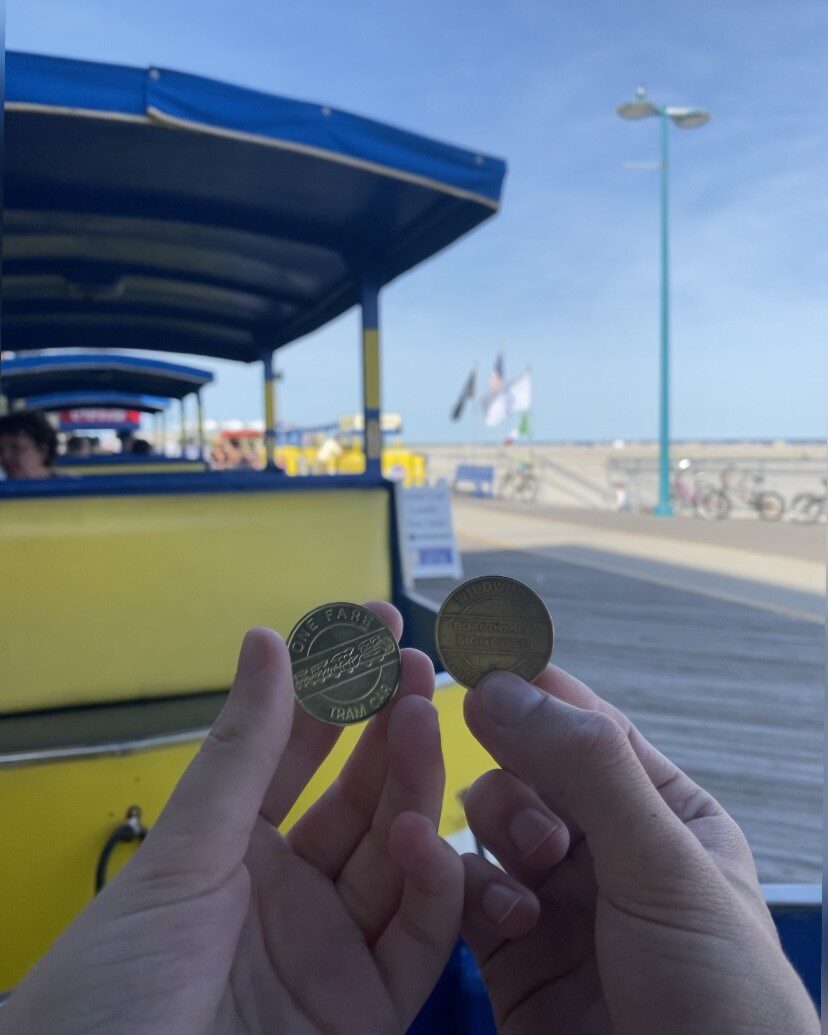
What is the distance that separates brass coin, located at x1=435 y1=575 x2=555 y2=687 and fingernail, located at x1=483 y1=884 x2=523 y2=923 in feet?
0.89

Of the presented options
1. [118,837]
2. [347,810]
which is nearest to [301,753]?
[347,810]

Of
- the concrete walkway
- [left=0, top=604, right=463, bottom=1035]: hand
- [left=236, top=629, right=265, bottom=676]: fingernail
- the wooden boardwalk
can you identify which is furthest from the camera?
the concrete walkway

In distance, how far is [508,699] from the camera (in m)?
0.95

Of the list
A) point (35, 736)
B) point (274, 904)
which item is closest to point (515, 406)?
point (35, 736)

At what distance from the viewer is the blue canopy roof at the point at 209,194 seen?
244 cm

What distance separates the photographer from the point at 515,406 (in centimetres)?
2009

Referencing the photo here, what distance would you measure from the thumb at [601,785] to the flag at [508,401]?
62.2 ft

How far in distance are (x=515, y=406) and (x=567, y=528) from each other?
7801 mm

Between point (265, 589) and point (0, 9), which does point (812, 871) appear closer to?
point (265, 589)

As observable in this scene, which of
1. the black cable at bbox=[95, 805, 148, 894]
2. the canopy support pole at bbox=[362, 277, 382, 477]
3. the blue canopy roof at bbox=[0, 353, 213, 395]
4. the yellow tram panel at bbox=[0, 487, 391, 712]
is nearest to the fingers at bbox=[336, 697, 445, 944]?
the black cable at bbox=[95, 805, 148, 894]

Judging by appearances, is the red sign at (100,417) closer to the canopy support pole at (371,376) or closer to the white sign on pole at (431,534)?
the white sign on pole at (431,534)

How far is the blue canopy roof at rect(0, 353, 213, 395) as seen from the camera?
8203 millimetres

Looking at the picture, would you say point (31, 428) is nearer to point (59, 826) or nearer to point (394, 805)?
point (59, 826)

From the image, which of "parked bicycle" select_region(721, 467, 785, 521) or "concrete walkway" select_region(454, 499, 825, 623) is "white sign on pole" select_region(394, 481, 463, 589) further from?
"parked bicycle" select_region(721, 467, 785, 521)
